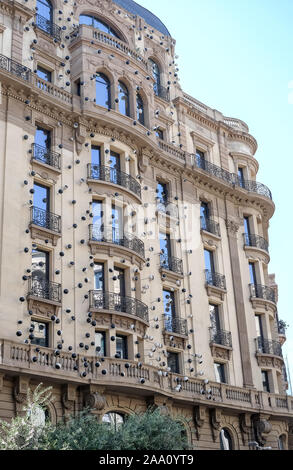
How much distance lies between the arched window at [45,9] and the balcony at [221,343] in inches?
728

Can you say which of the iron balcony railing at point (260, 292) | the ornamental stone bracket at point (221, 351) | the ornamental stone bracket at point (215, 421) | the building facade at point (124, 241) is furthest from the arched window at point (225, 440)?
the iron balcony railing at point (260, 292)

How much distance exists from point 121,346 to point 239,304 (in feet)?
32.7

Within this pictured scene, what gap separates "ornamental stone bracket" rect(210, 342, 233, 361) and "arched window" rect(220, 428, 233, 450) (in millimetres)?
3698

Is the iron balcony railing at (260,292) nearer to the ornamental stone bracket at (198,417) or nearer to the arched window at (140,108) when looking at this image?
the ornamental stone bracket at (198,417)

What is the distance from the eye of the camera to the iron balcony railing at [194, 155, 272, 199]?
4147 cm

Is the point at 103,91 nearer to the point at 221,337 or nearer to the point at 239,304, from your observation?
the point at 239,304

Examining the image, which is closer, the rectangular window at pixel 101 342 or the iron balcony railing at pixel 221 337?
the rectangular window at pixel 101 342

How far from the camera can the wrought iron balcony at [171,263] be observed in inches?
1403

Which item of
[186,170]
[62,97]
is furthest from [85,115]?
[186,170]

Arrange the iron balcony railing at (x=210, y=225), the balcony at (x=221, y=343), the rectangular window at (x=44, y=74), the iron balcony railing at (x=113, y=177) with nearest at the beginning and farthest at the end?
the iron balcony railing at (x=113, y=177), the rectangular window at (x=44, y=74), the balcony at (x=221, y=343), the iron balcony railing at (x=210, y=225)

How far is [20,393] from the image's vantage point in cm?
2605

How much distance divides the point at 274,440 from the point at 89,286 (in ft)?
45.6

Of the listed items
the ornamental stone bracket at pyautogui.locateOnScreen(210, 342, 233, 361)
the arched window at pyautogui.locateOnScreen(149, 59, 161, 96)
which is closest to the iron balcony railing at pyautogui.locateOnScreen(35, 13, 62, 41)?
the arched window at pyautogui.locateOnScreen(149, 59, 161, 96)

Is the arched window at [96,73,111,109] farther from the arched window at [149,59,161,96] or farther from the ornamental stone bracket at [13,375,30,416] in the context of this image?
the ornamental stone bracket at [13,375,30,416]
